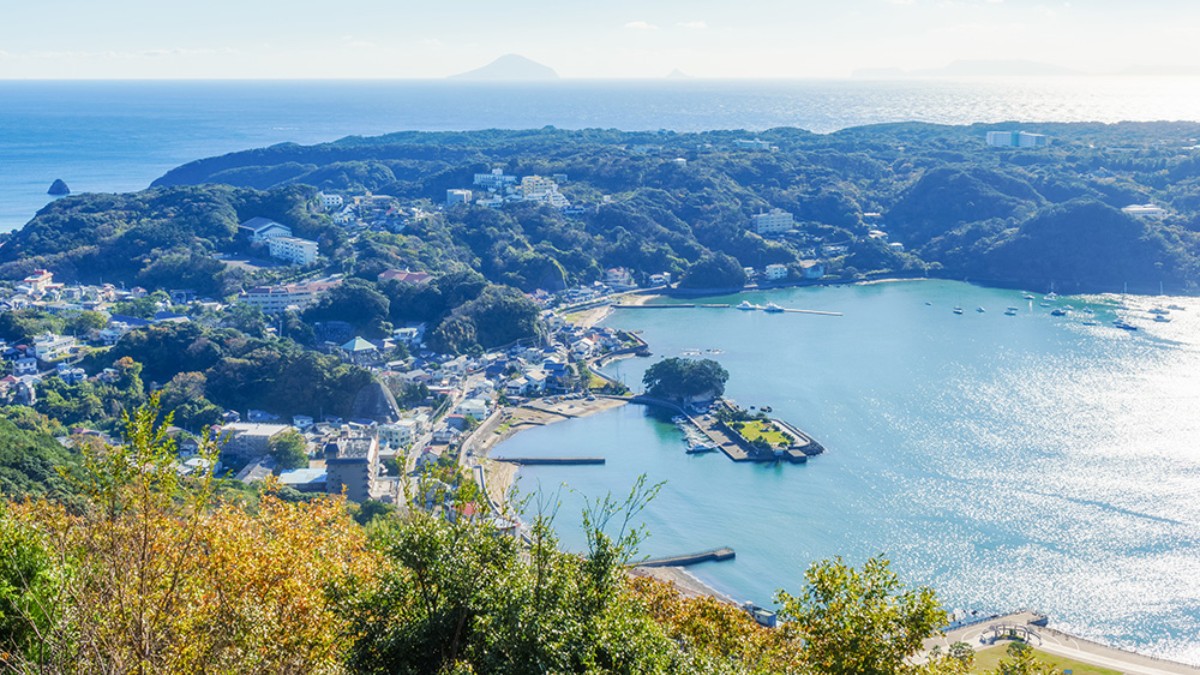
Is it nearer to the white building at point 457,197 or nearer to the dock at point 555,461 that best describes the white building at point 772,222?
the white building at point 457,197

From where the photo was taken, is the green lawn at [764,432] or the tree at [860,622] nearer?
the tree at [860,622]

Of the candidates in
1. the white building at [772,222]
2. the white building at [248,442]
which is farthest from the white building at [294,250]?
the white building at [772,222]

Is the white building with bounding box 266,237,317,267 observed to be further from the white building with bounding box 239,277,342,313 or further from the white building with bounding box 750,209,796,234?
the white building with bounding box 750,209,796,234

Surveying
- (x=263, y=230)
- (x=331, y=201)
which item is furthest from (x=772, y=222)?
(x=263, y=230)

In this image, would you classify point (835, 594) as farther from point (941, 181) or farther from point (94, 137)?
point (94, 137)

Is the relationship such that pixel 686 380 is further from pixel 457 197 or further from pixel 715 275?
pixel 457 197

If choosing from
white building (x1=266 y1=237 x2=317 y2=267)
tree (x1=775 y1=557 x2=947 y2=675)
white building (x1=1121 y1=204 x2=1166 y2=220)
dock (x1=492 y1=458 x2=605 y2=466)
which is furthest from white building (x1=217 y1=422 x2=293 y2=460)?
white building (x1=1121 y1=204 x2=1166 y2=220)

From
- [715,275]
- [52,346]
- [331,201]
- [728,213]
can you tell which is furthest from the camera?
[331,201]
